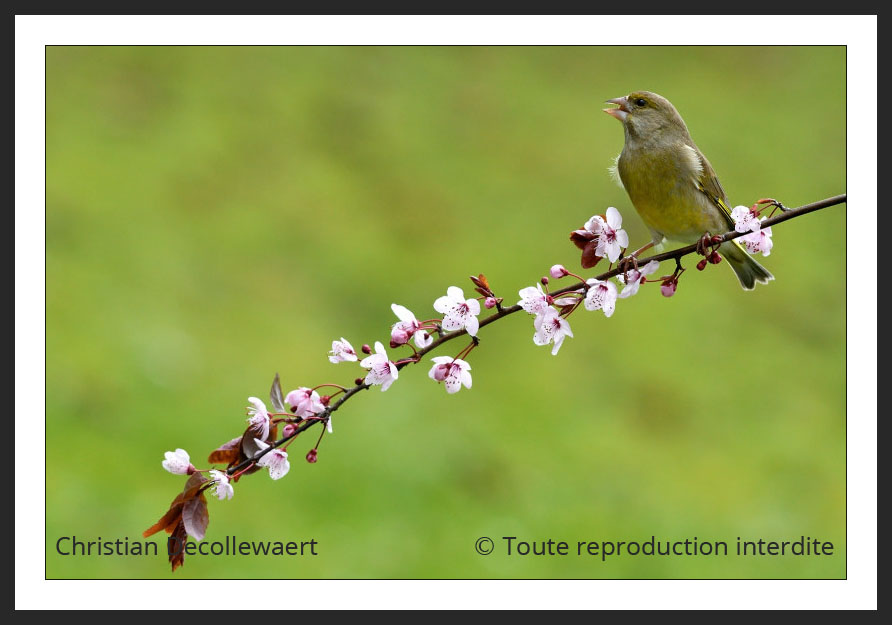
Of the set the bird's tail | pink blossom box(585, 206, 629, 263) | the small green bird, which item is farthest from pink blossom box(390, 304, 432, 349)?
the bird's tail

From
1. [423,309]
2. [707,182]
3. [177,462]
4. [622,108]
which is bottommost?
[177,462]

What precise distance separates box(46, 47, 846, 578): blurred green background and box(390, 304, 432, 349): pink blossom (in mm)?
3949

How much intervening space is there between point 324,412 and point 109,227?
7.40 metres

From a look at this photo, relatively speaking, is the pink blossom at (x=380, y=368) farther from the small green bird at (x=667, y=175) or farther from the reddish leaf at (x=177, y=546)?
the small green bird at (x=667, y=175)

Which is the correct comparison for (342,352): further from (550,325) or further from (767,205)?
(767,205)

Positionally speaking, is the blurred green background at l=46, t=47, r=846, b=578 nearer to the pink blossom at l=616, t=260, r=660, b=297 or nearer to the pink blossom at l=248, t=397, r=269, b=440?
the pink blossom at l=248, t=397, r=269, b=440

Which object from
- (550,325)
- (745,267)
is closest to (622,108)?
(745,267)

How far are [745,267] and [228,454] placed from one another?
1986 millimetres

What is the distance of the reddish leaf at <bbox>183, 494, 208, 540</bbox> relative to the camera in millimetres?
2104

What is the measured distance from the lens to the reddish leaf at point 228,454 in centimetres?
216

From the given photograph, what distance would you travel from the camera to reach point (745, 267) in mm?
3348

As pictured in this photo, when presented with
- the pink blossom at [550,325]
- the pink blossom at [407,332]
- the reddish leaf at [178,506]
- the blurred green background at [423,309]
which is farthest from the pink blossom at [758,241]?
the blurred green background at [423,309]

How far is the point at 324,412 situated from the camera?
7.02ft

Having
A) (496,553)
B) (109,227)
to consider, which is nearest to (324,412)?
(496,553)
